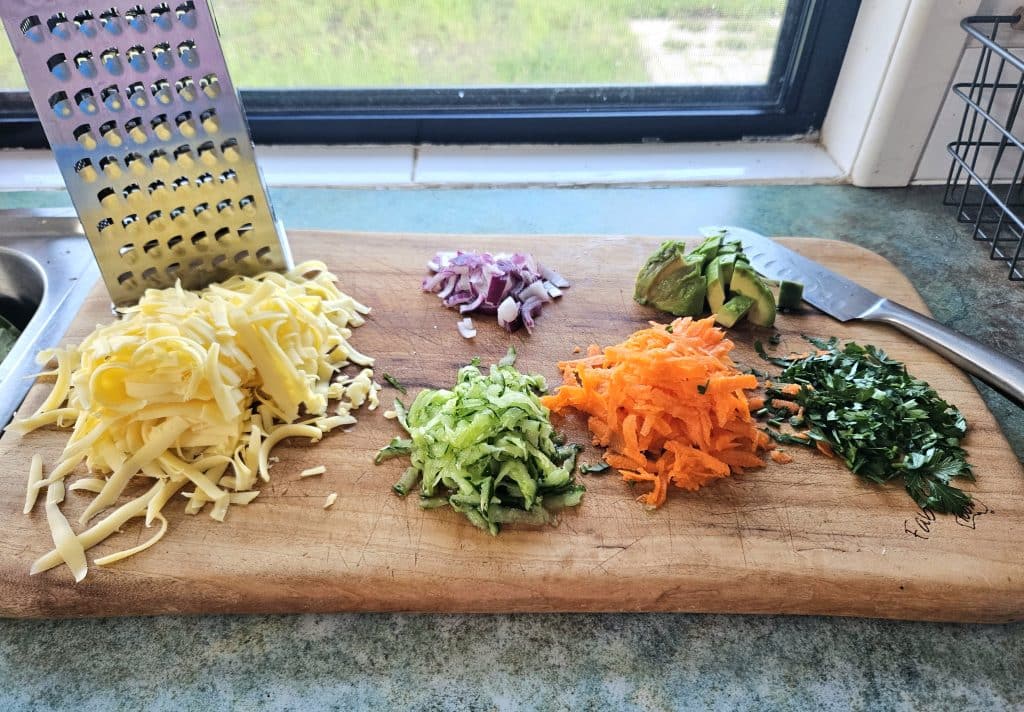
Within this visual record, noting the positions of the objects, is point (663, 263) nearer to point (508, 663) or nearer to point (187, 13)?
point (508, 663)

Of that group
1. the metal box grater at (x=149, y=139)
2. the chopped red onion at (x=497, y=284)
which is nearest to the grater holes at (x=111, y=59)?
the metal box grater at (x=149, y=139)

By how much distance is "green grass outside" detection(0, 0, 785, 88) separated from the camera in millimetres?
1917

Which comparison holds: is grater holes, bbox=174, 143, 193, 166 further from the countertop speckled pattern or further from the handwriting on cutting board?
the handwriting on cutting board

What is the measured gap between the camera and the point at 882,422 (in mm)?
1159

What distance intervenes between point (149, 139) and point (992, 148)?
6.25 ft

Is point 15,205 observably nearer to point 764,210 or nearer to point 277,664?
point 277,664

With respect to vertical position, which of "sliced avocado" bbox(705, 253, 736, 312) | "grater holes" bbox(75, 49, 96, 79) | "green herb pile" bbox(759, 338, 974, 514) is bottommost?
"green herb pile" bbox(759, 338, 974, 514)

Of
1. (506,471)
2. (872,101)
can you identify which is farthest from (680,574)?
(872,101)

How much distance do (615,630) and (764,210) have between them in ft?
4.16

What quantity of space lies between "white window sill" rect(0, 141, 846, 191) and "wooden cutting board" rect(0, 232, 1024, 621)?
0.98 metres

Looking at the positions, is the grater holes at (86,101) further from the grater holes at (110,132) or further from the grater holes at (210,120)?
the grater holes at (210,120)

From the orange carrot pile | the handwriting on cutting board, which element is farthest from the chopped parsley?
the handwriting on cutting board

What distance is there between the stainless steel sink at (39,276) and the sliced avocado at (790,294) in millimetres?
1370

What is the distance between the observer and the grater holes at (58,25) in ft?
3.58
